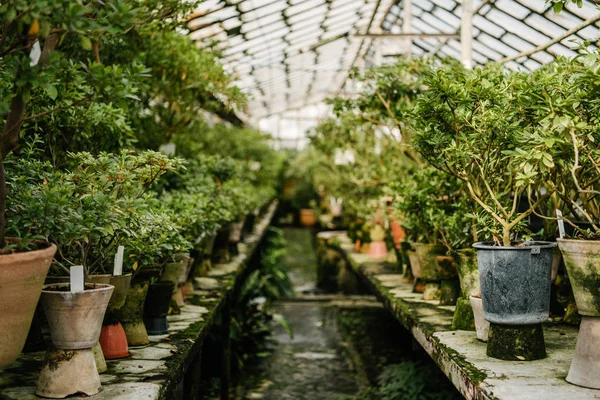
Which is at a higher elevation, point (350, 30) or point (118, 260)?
point (350, 30)

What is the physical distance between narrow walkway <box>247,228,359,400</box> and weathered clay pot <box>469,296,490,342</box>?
189 cm

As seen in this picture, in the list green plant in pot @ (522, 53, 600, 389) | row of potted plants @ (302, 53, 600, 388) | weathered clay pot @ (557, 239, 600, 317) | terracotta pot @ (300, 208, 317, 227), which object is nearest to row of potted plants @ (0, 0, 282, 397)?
row of potted plants @ (302, 53, 600, 388)

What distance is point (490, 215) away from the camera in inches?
126

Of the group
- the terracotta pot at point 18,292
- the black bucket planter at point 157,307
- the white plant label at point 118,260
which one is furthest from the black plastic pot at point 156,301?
the terracotta pot at point 18,292

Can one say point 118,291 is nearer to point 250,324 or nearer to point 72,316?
point 72,316

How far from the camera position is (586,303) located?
2.60 m

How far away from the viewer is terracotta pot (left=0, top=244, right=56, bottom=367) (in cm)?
213

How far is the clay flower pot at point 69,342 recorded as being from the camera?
2404 mm

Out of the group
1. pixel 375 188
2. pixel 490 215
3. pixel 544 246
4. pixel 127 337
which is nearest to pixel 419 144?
pixel 490 215

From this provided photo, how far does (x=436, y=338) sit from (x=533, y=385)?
820mm

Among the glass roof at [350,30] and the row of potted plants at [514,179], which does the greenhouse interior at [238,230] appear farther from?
the glass roof at [350,30]

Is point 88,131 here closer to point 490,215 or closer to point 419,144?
point 419,144

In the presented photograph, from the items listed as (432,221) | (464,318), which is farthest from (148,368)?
(432,221)

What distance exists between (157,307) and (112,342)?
1.52 ft
